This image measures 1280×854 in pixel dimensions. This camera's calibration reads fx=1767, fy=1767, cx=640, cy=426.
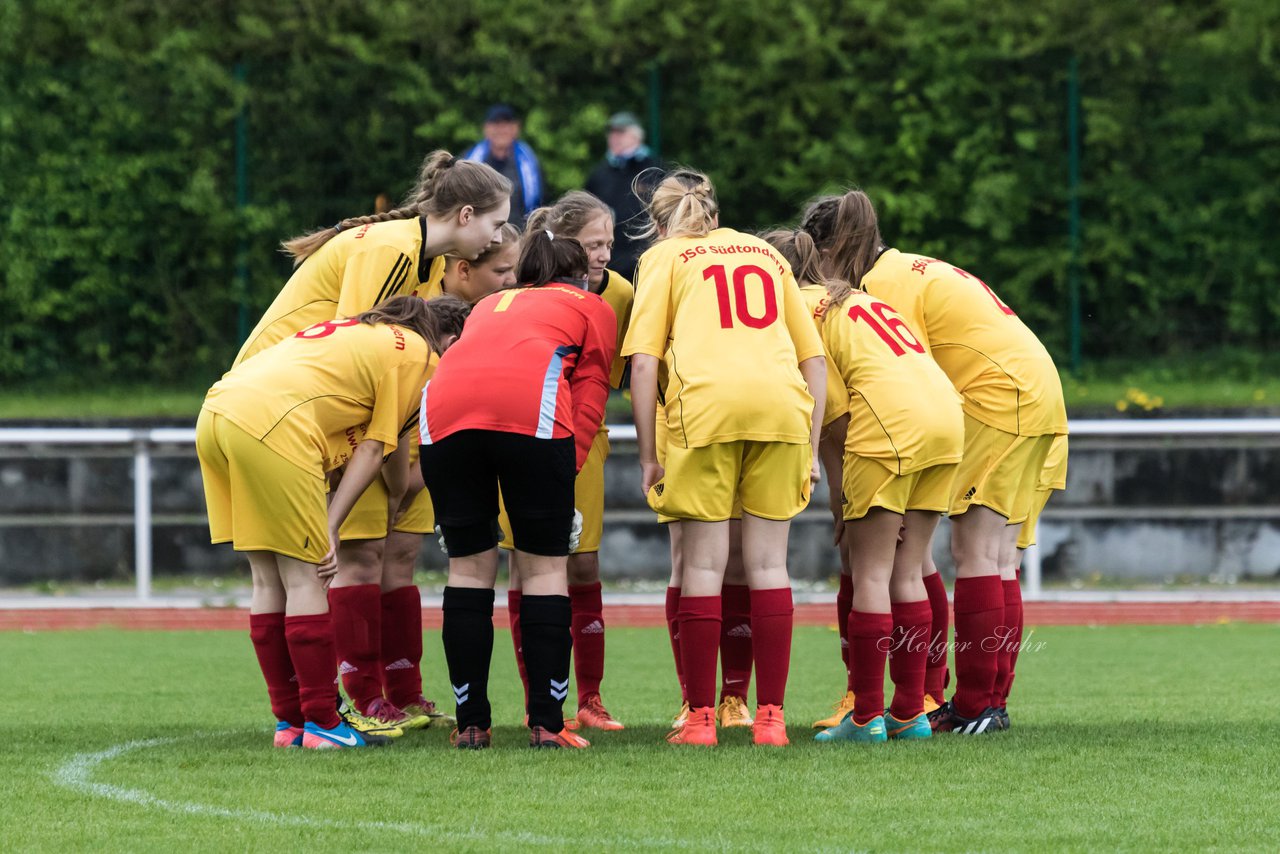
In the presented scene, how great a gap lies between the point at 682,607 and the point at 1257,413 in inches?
317

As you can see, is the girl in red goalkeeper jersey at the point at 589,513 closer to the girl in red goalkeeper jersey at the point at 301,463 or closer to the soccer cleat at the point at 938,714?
the girl in red goalkeeper jersey at the point at 301,463

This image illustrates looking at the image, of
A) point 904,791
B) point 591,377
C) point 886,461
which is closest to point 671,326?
point 591,377

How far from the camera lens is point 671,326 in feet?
20.4

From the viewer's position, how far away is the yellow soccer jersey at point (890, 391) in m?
6.15

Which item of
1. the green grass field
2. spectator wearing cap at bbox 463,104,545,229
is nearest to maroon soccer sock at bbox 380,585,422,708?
the green grass field

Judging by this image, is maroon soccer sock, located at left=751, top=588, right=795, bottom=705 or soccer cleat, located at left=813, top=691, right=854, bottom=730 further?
soccer cleat, located at left=813, top=691, right=854, bottom=730

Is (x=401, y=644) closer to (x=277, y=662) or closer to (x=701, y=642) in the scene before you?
(x=277, y=662)

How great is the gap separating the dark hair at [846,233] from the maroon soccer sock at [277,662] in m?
2.45

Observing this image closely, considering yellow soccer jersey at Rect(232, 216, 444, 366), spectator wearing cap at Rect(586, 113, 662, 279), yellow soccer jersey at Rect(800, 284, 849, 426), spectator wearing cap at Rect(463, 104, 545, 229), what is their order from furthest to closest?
spectator wearing cap at Rect(586, 113, 662, 279), spectator wearing cap at Rect(463, 104, 545, 229), yellow soccer jersey at Rect(232, 216, 444, 366), yellow soccer jersey at Rect(800, 284, 849, 426)

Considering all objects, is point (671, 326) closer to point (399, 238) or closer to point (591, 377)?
point (591, 377)

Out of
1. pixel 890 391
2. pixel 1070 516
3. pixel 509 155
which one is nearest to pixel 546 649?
pixel 890 391

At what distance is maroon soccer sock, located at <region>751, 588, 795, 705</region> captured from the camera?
605 cm

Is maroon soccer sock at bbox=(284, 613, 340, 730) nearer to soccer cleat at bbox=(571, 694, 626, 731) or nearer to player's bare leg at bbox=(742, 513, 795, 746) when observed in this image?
soccer cleat at bbox=(571, 694, 626, 731)

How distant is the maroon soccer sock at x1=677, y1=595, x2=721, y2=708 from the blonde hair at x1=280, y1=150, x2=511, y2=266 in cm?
183
